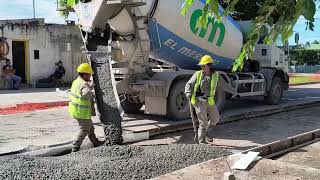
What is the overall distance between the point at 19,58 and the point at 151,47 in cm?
1316

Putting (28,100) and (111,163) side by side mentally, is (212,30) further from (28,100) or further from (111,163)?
(28,100)

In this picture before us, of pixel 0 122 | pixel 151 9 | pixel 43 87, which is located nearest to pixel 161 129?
pixel 151 9

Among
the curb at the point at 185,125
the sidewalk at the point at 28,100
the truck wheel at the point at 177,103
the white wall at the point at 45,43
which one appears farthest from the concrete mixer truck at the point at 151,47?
the white wall at the point at 45,43

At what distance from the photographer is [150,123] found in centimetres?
1054

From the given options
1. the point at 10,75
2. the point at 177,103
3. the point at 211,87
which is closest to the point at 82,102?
the point at 211,87

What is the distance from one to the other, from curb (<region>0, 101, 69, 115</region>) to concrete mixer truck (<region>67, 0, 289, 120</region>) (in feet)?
11.4

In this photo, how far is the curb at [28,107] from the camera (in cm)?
1339

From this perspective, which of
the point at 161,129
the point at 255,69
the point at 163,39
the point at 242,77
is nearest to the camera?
the point at 161,129

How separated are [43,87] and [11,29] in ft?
10.1

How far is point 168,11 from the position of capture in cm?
1039

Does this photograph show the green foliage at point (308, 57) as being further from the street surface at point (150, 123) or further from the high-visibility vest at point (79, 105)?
the high-visibility vest at point (79, 105)

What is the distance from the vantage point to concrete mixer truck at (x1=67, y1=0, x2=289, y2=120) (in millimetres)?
9453

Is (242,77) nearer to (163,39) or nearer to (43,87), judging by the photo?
(163,39)

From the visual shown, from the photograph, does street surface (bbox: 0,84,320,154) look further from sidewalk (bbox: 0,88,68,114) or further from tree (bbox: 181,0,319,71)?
tree (bbox: 181,0,319,71)
